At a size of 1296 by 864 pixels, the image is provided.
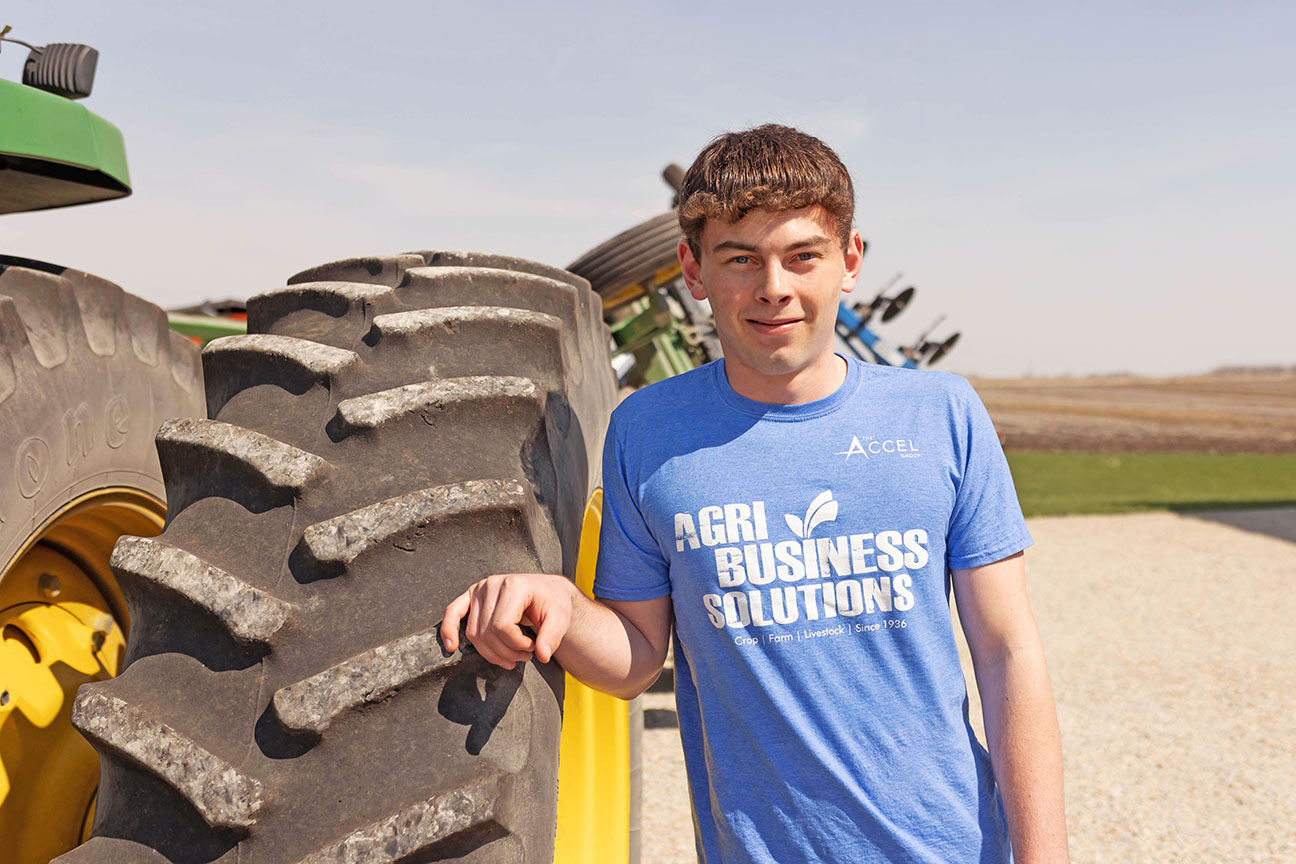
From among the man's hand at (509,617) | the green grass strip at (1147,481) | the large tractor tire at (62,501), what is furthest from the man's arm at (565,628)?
the green grass strip at (1147,481)

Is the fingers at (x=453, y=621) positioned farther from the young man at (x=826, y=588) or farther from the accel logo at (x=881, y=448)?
the accel logo at (x=881, y=448)

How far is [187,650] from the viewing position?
133cm

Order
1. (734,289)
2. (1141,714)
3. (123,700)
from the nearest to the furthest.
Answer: (123,700), (734,289), (1141,714)

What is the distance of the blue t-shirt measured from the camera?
58.8 inches

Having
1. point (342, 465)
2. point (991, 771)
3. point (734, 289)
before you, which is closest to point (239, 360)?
point (342, 465)

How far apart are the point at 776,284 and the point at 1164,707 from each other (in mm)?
4767

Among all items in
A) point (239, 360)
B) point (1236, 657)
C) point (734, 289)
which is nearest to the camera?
point (734, 289)

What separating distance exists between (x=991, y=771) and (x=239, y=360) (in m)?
1.38

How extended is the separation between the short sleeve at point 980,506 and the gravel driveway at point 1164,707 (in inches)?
100

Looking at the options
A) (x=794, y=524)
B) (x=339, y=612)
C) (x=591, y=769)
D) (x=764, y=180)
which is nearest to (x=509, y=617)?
(x=339, y=612)

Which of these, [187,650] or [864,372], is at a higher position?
[864,372]

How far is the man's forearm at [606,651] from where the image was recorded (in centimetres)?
150

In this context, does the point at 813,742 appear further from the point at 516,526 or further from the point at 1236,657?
the point at 1236,657

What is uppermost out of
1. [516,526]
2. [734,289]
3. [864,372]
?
[734,289]
